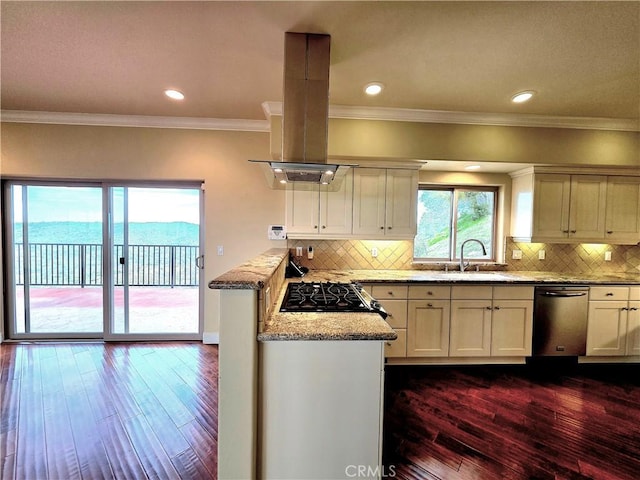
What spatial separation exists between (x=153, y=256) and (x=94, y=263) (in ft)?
2.35

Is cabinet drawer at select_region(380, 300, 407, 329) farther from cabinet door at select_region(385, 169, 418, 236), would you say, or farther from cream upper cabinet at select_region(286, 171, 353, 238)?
cream upper cabinet at select_region(286, 171, 353, 238)

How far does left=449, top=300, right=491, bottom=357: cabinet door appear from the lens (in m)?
2.79

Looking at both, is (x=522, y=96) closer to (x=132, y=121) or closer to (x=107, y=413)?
(x=132, y=121)

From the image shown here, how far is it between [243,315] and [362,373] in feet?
2.15

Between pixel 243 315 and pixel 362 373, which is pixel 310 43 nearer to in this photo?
pixel 243 315

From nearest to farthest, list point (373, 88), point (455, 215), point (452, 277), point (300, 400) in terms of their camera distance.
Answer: point (300, 400)
point (373, 88)
point (452, 277)
point (455, 215)

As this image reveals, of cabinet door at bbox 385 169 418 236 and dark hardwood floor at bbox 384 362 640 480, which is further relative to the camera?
cabinet door at bbox 385 169 418 236

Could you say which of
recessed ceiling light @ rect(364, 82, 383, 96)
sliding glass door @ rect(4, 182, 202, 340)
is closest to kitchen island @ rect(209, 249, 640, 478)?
recessed ceiling light @ rect(364, 82, 383, 96)

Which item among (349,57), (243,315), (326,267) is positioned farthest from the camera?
(326,267)

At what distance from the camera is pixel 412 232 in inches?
120

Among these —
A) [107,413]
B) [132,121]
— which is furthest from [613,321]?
[132,121]

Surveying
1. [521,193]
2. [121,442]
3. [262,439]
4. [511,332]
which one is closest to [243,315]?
[262,439]

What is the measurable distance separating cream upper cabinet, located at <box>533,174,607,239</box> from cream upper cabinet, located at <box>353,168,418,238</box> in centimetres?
140

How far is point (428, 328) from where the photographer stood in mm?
2789
